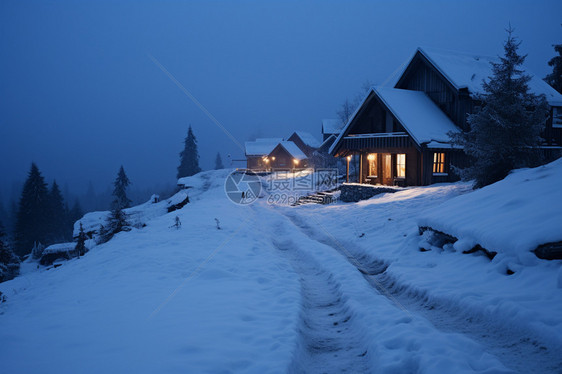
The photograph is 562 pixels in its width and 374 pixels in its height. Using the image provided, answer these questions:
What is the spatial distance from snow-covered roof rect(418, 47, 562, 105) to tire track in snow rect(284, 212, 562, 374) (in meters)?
18.6

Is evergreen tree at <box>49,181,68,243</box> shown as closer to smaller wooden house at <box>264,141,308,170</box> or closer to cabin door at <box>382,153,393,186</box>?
smaller wooden house at <box>264,141,308,170</box>

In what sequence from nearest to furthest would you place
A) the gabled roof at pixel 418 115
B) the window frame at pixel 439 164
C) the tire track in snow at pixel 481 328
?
the tire track in snow at pixel 481 328 < the gabled roof at pixel 418 115 < the window frame at pixel 439 164

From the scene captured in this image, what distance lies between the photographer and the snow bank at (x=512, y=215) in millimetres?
5727

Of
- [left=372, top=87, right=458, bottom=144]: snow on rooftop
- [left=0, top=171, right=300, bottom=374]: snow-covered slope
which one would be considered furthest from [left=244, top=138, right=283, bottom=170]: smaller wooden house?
[left=0, top=171, right=300, bottom=374]: snow-covered slope

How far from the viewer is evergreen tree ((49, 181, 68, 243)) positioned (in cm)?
4633

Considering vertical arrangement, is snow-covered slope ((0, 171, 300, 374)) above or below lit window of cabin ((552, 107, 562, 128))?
below

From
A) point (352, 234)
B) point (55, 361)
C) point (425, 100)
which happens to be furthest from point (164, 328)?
point (425, 100)

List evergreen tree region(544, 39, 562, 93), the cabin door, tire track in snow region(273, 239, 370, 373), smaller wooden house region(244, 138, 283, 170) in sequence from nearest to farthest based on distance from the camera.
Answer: tire track in snow region(273, 239, 370, 373) < the cabin door < evergreen tree region(544, 39, 562, 93) < smaller wooden house region(244, 138, 283, 170)

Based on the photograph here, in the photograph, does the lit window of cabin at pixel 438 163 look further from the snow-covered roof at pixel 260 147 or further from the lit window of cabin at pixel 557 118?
the snow-covered roof at pixel 260 147

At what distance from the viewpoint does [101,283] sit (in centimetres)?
737

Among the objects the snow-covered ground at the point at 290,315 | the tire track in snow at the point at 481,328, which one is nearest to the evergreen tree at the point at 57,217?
the snow-covered ground at the point at 290,315

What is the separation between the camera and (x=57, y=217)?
1988 inches

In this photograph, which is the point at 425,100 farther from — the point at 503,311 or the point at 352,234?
the point at 503,311

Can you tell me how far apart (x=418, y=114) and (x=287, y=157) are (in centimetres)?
3671
